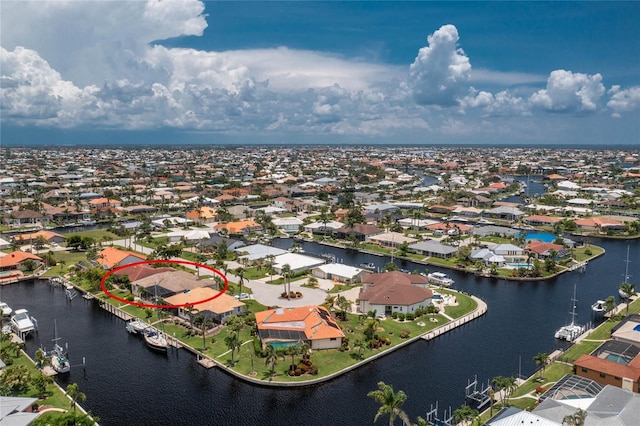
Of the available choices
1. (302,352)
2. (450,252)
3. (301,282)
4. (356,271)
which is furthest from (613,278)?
(302,352)

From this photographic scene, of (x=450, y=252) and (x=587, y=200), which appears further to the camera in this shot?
(x=587, y=200)

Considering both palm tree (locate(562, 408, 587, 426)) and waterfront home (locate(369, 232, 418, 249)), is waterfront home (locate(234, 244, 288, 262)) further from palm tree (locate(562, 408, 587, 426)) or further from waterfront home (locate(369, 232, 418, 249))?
palm tree (locate(562, 408, 587, 426))

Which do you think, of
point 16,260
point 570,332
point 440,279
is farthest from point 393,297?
point 16,260

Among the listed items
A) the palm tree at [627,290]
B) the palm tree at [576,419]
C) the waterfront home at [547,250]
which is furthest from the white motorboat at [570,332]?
the waterfront home at [547,250]

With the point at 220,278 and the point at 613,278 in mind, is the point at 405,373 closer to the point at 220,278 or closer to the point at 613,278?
the point at 220,278

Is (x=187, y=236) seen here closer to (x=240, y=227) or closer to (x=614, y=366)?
(x=240, y=227)

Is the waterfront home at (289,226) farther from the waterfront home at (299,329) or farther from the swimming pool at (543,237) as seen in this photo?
the waterfront home at (299,329)
